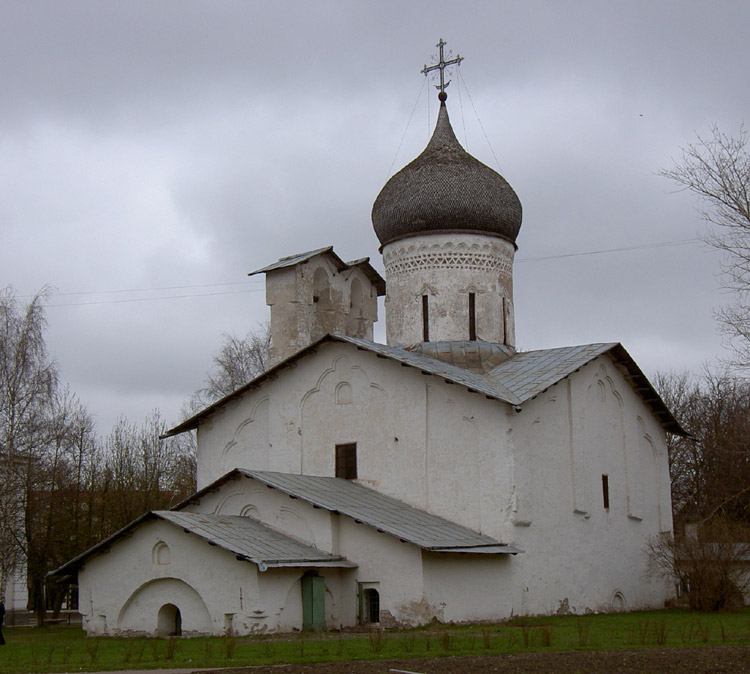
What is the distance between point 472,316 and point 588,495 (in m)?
4.40

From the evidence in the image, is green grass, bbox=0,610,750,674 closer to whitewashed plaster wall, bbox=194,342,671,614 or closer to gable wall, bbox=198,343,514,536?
whitewashed plaster wall, bbox=194,342,671,614

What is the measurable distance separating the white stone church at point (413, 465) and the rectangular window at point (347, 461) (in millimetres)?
26

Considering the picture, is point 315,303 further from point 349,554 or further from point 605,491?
point 605,491

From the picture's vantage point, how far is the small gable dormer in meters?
20.8

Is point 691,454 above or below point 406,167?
below

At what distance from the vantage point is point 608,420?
20578 mm

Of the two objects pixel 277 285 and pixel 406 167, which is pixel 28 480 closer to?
pixel 277 285

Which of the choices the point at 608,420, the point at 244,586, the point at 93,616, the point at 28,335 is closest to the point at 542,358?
the point at 608,420

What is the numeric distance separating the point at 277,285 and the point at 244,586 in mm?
7789

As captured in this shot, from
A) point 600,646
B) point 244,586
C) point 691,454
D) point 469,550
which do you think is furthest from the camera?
point 691,454

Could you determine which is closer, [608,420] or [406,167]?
[608,420]

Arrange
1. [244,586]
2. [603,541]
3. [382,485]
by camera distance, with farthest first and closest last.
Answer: [603,541], [382,485], [244,586]

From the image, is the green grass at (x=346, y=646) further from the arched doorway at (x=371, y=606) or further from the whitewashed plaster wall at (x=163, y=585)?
the arched doorway at (x=371, y=606)

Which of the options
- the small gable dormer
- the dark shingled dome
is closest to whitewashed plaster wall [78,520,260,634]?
the small gable dormer
